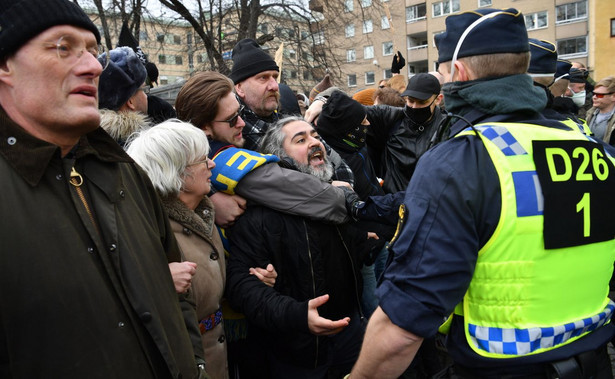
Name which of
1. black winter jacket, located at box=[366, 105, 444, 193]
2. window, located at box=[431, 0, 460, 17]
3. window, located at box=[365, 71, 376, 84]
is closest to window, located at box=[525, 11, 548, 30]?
window, located at box=[431, 0, 460, 17]

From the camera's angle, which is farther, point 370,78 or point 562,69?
point 370,78

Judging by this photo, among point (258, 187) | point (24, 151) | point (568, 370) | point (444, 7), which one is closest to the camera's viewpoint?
point (24, 151)

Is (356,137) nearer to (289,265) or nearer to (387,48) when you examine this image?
(289,265)

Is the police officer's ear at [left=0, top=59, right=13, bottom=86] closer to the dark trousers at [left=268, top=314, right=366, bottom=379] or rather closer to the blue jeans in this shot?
the dark trousers at [left=268, top=314, right=366, bottom=379]

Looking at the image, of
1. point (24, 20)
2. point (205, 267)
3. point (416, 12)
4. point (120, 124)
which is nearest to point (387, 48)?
point (416, 12)

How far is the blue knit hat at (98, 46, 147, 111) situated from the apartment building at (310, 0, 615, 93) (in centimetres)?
1277

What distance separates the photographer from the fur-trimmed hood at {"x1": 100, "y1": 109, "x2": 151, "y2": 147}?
2.58 m

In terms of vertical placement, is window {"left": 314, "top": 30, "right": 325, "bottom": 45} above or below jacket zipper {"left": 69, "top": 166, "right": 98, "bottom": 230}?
above

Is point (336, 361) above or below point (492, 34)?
below

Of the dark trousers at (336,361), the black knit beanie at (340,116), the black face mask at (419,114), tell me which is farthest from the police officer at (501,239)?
the black face mask at (419,114)

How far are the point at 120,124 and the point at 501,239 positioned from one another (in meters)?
2.12

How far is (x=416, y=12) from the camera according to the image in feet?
139

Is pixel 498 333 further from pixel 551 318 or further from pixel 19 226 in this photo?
pixel 19 226

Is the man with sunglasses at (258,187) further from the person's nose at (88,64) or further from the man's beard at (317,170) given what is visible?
the person's nose at (88,64)
